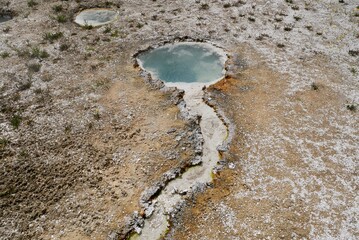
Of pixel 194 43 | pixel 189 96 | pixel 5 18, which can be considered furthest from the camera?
pixel 5 18

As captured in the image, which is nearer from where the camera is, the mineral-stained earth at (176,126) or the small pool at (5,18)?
the mineral-stained earth at (176,126)

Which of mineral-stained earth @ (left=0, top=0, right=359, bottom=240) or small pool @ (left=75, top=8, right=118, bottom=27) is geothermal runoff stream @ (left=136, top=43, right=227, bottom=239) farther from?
small pool @ (left=75, top=8, right=118, bottom=27)

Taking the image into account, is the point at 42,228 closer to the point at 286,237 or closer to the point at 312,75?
the point at 286,237

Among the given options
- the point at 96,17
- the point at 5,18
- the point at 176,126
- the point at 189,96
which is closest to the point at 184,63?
the point at 189,96

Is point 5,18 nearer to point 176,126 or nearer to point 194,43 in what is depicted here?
point 194,43

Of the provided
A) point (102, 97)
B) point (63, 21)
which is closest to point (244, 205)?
point (102, 97)

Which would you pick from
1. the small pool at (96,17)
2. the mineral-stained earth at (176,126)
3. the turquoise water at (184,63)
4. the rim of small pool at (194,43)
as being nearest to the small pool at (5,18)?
the mineral-stained earth at (176,126)

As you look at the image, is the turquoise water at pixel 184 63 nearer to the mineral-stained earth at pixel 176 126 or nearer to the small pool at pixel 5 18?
the mineral-stained earth at pixel 176 126
